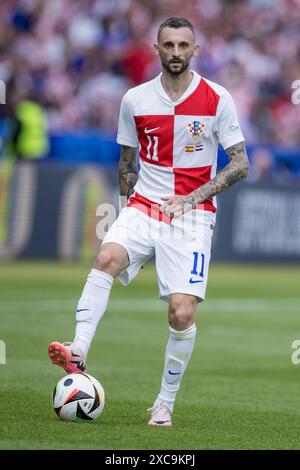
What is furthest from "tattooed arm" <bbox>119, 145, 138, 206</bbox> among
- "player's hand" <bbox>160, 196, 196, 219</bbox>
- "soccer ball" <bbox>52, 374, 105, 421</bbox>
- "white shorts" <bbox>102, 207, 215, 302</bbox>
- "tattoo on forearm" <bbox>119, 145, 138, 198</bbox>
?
"soccer ball" <bbox>52, 374, 105, 421</bbox>

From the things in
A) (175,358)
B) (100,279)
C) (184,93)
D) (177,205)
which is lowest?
(175,358)

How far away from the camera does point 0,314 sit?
13.7 m

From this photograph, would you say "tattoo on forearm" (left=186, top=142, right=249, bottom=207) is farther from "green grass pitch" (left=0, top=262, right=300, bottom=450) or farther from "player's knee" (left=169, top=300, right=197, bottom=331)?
"green grass pitch" (left=0, top=262, right=300, bottom=450)

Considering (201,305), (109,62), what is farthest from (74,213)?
(109,62)

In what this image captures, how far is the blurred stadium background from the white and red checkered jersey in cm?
162

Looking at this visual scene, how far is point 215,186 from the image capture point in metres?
7.71

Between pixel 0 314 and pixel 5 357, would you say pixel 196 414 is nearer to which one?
pixel 5 357

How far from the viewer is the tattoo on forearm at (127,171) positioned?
27.2 feet

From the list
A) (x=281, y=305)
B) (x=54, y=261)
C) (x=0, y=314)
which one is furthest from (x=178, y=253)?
(x=54, y=261)

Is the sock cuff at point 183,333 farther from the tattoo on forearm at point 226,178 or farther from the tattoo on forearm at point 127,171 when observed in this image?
the tattoo on forearm at point 127,171

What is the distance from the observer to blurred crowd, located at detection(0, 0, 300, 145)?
72.3 feet

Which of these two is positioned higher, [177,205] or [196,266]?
[177,205]

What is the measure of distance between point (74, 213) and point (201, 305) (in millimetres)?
4182

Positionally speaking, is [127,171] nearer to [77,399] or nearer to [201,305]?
[77,399]
